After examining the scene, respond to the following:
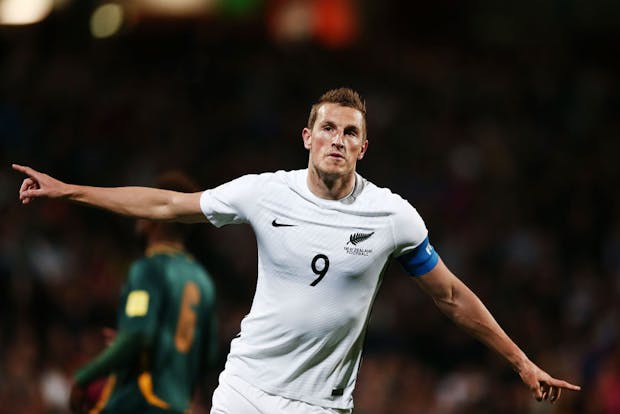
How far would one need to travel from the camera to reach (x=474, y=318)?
206 inches

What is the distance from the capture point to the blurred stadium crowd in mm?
10578

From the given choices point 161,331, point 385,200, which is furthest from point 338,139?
point 161,331

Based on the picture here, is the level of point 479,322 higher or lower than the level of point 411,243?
lower

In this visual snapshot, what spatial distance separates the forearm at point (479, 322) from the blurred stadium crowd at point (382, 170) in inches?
163

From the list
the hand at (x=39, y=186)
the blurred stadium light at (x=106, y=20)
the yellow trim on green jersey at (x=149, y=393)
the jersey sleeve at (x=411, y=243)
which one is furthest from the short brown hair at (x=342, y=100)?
the blurred stadium light at (x=106, y=20)

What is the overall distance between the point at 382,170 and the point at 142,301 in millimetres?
7137

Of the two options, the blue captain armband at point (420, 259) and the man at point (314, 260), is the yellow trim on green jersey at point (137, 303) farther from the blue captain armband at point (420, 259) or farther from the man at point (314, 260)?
the blue captain armband at point (420, 259)

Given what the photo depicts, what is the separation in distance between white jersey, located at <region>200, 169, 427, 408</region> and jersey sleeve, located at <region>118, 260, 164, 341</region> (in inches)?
51.4

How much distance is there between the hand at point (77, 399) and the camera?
6402mm

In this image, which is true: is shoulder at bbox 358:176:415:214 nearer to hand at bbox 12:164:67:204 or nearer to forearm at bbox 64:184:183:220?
forearm at bbox 64:184:183:220

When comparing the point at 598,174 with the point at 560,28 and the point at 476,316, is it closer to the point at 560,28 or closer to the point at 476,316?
the point at 560,28

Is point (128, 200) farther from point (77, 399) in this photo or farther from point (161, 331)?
point (77, 399)

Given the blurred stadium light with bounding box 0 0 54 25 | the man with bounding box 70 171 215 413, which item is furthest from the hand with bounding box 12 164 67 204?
the blurred stadium light with bounding box 0 0 54 25

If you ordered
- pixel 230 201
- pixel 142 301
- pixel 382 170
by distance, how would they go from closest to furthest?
1. pixel 230 201
2. pixel 142 301
3. pixel 382 170
